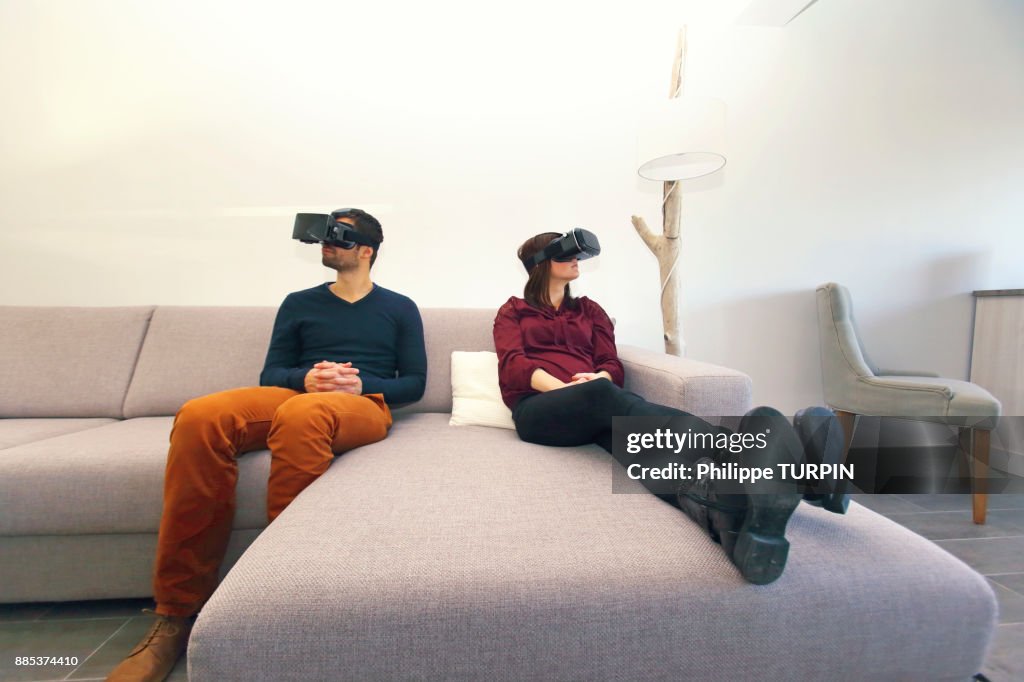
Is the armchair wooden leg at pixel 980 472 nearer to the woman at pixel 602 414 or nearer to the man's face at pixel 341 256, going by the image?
the woman at pixel 602 414

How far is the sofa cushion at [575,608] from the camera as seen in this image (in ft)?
2.08

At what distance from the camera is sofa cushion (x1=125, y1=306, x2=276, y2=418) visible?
5.39 ft

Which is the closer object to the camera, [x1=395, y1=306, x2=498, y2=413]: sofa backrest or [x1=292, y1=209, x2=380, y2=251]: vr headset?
[x1=292, y1=209, x2=380, y2=251]: vr headset

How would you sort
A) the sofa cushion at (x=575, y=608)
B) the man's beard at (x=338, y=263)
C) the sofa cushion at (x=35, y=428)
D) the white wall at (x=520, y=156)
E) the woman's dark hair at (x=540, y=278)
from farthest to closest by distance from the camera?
the white wall at (x=520, y=156), the woman's dark hair at (x=540, y=278), the man's beard at (x=338, y=263), the sofa cushion at (x=35, y=428), the sofa cushion at (x=575, y=608)

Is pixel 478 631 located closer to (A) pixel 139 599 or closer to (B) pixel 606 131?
(A) pixel 139 599

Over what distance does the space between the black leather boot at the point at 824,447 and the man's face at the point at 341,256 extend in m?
1.33

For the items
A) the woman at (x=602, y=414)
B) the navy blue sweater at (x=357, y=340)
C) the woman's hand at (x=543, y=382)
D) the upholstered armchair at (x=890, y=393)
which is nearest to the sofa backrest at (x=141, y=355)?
the navy blue sweater at (x=357, y=340)

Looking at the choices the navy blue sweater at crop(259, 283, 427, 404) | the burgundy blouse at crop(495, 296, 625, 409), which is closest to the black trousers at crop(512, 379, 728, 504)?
the burgundy blouse at crop(495, 296, 625, 409)

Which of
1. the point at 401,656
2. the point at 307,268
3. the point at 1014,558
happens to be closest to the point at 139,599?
the point at 401,656

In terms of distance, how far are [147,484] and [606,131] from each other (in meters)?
2.20

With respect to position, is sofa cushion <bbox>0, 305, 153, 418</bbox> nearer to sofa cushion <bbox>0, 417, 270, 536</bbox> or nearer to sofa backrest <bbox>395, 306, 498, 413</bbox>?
sofa cushion <bbox>0, 417, 270, 536</bbox>

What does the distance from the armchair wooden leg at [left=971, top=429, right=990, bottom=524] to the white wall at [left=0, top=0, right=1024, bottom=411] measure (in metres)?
0.70

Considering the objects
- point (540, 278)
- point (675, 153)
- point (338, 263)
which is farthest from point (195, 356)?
point (675, 153)

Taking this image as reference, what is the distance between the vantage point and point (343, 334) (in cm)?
151
